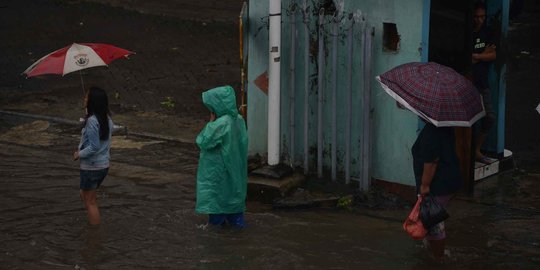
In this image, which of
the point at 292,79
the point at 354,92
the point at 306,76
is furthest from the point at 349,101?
the point at 292,79

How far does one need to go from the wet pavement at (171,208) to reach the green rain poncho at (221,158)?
1.07 ft

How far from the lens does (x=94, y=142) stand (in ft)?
26.8

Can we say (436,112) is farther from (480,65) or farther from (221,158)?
(480,65)

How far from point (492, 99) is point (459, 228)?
94.1 inches

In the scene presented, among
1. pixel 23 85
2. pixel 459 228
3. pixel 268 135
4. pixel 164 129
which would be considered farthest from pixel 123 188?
pixel 23 85

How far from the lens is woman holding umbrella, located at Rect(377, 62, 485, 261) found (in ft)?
23.2

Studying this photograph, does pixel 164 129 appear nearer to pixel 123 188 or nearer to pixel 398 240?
pixel 123 188

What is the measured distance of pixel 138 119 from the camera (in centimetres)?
1304

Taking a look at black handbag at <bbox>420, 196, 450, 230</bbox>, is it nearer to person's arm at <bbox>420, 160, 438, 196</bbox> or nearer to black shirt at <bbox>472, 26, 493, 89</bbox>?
person's arm at <bbox>420, 160, 438, 196</bbox>

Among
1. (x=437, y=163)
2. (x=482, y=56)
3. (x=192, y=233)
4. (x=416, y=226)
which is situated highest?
(x=482, y=56)

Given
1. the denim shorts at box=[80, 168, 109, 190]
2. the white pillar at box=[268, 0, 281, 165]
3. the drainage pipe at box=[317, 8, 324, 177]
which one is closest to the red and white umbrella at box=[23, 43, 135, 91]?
the denim shorts at box=[80, 168, 109, 190]

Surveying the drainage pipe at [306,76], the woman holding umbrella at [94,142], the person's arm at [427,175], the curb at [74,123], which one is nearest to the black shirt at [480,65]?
the drainage pipe at [306,76]

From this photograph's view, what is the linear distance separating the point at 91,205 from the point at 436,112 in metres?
3.41

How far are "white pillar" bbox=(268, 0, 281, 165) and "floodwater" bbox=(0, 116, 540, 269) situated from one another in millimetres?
746
